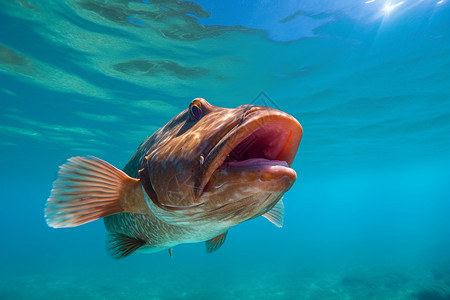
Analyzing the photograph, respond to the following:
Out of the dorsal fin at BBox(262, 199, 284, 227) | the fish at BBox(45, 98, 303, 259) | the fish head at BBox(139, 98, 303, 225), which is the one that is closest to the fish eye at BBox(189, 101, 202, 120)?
the fish at BBox(45, 98, 303, 259)

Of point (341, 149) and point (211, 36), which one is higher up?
point (341, 149)

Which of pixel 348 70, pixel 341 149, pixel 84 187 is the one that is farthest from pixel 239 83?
pixel 341 149

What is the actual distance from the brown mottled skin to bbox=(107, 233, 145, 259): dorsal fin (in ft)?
3.46

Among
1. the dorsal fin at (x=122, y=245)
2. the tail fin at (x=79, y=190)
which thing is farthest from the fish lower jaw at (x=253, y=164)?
the dorsal fin at (x=122, y=245)

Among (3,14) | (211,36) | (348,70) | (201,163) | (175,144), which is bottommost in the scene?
(201,163)

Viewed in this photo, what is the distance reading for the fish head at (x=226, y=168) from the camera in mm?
1783

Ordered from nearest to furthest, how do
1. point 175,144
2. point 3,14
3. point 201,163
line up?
point 201,163, point 175,144, point 3,14

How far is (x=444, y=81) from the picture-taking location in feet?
47.9

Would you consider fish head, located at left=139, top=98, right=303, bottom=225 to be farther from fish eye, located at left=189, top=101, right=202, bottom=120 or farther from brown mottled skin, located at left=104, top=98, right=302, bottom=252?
fish eye, located at left=189, top=101, right=202, bottom=120

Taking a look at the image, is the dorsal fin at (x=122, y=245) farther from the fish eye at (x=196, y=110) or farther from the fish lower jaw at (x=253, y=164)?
the fish lower jaw at (x=253, y=164)

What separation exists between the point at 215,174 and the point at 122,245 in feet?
7.76

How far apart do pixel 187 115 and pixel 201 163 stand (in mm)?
1173

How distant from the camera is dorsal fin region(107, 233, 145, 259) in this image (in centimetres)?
336

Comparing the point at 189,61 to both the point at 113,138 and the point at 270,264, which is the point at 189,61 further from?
the point at 270,264
